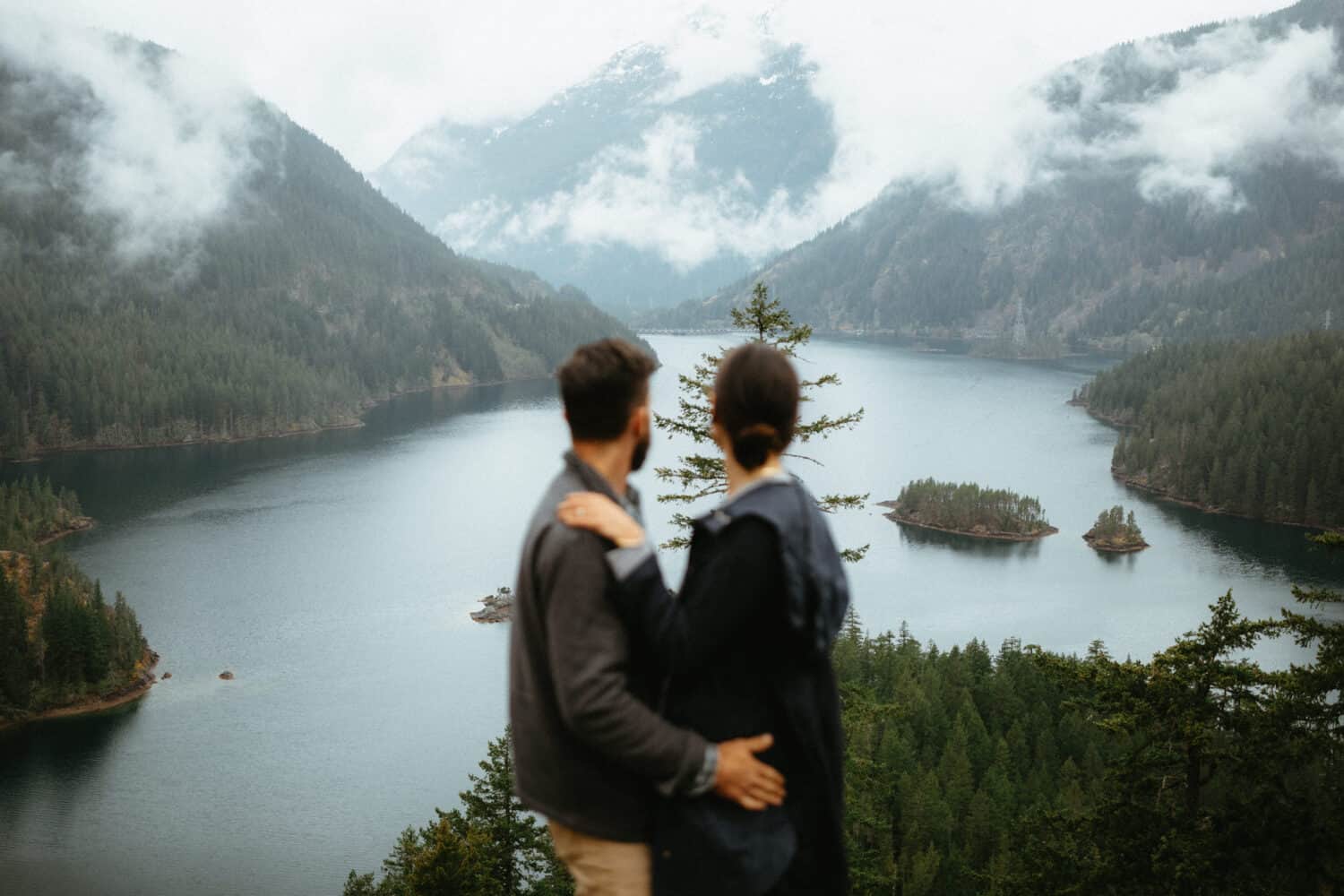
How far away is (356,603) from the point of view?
75.1m

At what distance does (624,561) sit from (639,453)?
0.70m

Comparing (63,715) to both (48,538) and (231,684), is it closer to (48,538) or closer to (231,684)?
(231,684)

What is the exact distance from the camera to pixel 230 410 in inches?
6309

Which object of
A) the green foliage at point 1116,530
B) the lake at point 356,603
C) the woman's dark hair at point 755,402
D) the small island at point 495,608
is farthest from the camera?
the green foliage at point 1116,530

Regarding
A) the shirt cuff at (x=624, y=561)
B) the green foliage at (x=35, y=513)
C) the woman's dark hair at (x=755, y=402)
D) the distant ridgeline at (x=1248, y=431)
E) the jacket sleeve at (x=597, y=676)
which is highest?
the woman's dark hair at (x=755, y=402)

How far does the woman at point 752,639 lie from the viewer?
3.82m

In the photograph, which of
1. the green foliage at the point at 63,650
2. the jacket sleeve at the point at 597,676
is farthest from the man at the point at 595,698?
the green foliage at the point at 63,650

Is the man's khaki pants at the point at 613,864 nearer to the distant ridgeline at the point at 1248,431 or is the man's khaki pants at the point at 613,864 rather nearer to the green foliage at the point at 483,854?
the green foliage at the point at 483,854

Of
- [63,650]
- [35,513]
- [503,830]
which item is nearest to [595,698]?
[503,830]

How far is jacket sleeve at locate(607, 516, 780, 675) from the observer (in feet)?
12.4

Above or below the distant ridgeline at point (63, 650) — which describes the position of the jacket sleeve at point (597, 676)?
above

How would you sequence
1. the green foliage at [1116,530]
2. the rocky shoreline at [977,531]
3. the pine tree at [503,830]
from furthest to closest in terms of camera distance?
the rocky shoreline at [977,531] < the green foliage at [1116,530] < the pine tree at [503,830]

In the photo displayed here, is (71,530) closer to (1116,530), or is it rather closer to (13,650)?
(13,650)

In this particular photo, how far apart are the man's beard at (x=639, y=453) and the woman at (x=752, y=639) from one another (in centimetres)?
31
